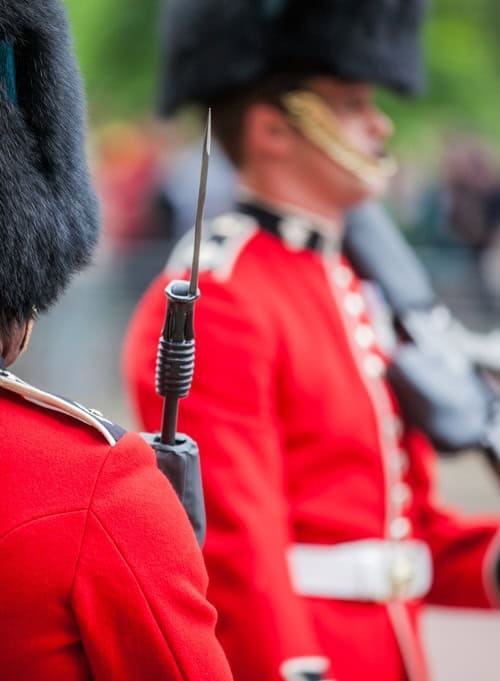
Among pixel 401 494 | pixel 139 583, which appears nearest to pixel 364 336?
pixel 401 494

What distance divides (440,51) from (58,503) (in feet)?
31.9

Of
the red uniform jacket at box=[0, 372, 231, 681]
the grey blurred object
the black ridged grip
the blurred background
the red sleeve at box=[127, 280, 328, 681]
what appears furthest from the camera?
the blurred background

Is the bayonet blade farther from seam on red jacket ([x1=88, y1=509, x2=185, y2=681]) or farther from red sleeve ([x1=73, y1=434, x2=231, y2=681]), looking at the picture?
seam on red jacket ([x1=88, y1=509, x2=185, y2=681])

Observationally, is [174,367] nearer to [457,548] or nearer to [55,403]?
[55,403]

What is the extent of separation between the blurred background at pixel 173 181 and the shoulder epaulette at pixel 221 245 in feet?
20.4

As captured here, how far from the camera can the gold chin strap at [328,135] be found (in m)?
3.00

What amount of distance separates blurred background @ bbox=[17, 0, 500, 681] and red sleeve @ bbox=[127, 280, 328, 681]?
6.54 meters

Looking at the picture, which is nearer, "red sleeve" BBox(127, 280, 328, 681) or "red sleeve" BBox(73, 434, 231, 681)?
"red sleeve" BBox(73, 434, 231, 681)

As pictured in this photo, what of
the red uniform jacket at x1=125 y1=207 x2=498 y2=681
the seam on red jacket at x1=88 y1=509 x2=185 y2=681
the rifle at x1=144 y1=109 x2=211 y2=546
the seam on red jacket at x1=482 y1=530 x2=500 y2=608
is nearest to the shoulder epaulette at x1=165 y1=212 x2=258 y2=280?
the red uniform jacket at x1=125 y1=207 x2=498 y2=681

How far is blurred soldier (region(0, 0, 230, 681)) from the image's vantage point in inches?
64.6

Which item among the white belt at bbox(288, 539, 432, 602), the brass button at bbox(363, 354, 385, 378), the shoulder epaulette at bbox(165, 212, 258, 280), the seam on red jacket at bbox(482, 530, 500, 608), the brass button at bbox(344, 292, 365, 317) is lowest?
the seam on red jacket at bbox(482, 530, 500, 608)

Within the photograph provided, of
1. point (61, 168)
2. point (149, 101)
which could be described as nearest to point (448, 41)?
point (149, 101)

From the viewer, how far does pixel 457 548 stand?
3.08m

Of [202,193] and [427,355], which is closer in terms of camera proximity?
[202,193]
